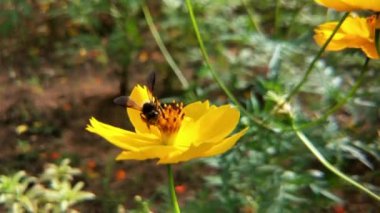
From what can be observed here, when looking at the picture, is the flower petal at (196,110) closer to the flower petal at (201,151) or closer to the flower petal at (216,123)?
the flower petal at (216,123)

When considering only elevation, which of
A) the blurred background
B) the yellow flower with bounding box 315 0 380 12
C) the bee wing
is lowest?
the blurred background

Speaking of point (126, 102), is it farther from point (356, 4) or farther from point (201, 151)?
point (356, 4)

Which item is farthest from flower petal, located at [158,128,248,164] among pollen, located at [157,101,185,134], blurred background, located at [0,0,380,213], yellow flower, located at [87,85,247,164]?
blurred background, located at [0,0,380,213]

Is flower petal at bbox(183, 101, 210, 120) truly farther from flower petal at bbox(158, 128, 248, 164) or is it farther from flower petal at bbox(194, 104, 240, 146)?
flower petal at bbox(158, 128, 248, 164)

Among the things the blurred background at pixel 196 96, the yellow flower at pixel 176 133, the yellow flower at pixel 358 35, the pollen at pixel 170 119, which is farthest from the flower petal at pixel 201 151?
the blurred background at pixel 196 96

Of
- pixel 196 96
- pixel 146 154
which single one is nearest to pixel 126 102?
pixel 146 154

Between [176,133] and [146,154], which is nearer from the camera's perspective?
[146,154]

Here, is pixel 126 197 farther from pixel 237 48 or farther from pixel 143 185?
pixel 237 48
